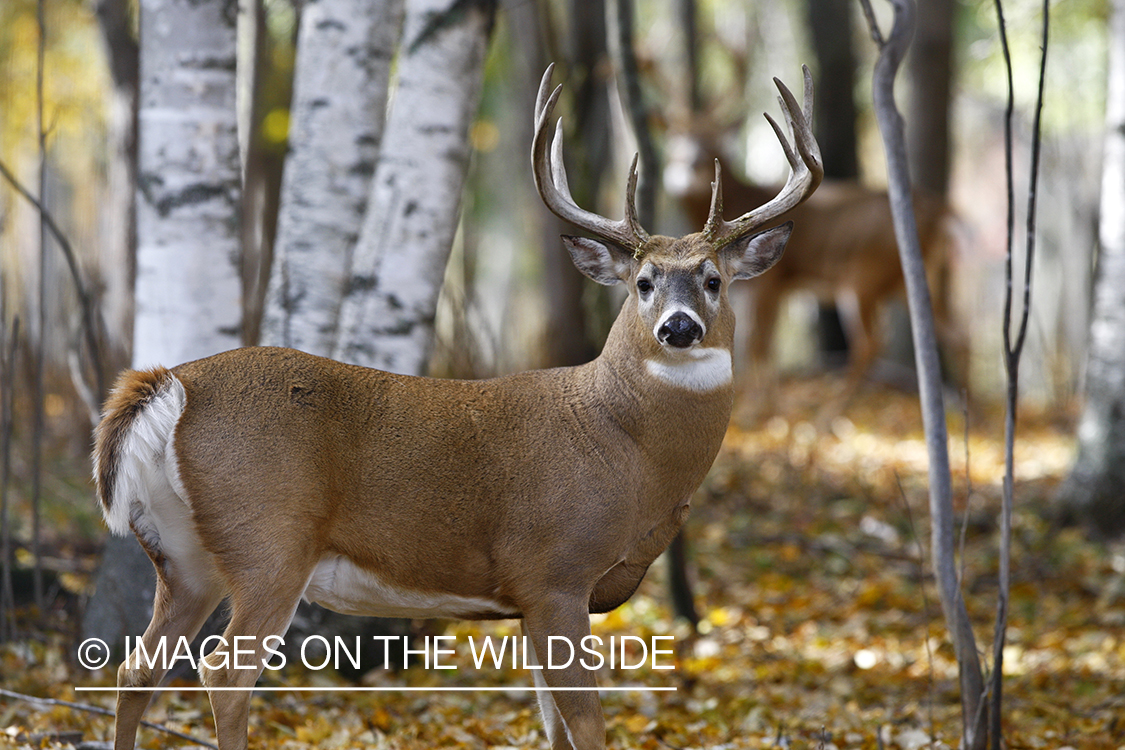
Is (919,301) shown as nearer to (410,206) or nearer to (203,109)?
(410,206)

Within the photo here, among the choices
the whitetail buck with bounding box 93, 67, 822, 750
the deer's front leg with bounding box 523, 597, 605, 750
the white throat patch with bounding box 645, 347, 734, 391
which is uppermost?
the white throat patch with bounding box 645, 347, 734, 391

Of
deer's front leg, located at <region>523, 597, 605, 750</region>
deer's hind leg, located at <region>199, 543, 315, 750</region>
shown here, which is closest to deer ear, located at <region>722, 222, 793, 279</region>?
deer's front leg, located at <region>523, 597, 605, 750</region>

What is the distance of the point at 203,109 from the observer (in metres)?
4.11

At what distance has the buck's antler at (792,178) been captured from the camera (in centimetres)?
316

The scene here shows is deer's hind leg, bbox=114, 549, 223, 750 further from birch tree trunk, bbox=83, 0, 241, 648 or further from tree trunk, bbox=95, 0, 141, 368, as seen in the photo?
A: tree trunk, bbox=95, 0, 141, 368

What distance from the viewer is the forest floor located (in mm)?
3789

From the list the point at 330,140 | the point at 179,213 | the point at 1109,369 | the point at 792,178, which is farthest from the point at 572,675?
the point at 1109,369

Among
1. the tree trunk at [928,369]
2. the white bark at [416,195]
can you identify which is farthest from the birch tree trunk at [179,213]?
the tree trunk at [928,369]

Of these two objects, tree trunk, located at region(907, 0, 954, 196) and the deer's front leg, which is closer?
the deer's front leg

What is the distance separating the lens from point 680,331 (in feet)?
9.39

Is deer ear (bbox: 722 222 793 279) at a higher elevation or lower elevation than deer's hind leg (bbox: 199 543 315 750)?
higher

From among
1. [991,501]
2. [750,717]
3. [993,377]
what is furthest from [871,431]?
[993,377]

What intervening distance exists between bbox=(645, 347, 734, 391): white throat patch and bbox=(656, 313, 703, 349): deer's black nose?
0.53 ft
